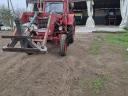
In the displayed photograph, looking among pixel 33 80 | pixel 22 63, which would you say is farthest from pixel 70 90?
pixel 22 63

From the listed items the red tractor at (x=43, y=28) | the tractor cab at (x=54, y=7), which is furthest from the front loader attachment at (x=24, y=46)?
the tractor cab at (x=54, y=7)

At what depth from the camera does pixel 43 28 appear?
516 inches

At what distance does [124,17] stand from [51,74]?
20.1 m

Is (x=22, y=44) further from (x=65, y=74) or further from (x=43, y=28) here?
(x=65, y=74)

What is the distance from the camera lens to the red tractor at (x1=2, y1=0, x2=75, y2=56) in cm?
1136

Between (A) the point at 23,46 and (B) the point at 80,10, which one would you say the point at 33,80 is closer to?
(A) the point at 23,46

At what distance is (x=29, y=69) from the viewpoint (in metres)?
10.2

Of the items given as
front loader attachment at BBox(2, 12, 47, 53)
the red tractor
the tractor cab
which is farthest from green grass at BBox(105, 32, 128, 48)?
front loader attachment at BBox(2, 12, 47, 53)

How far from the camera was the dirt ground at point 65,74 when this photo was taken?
7789 millimetres

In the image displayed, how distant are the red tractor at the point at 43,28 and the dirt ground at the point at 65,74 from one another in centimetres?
45

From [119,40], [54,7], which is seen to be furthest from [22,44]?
[119,40]

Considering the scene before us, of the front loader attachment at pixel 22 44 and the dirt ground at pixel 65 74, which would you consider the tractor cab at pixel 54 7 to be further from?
the front loader attachment at pixel 22 44

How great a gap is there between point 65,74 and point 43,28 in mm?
3886

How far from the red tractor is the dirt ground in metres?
0.45
